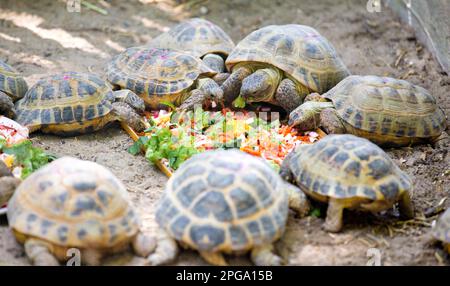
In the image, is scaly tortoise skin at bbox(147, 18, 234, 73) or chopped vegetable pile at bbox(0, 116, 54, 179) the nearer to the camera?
chopped vegetable pile at bbox(0, 116, 54, 179)

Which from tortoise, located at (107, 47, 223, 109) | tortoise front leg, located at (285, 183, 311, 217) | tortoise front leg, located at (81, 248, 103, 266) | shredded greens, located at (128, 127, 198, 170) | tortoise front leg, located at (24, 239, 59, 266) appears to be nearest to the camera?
tortoise front leg, located at (24, 239, 59, 266)

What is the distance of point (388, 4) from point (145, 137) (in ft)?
15.1

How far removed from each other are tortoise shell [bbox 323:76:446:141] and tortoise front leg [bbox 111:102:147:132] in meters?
1.67

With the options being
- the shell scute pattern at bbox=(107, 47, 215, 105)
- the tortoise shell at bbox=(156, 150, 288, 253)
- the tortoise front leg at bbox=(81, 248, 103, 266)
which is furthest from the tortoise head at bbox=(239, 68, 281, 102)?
the tortoise front leg at bbox=(81, 248, 103, 266)

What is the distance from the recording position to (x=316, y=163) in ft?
13.2

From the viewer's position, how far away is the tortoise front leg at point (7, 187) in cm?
389

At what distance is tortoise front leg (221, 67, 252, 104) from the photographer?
Result: 5754 mm

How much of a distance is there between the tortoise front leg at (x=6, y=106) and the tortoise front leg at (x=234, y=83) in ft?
6.11

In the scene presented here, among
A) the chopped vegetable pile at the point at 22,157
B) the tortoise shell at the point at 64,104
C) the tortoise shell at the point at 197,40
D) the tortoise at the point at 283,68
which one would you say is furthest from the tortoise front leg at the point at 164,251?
the tortoise shell at the point at 197,40

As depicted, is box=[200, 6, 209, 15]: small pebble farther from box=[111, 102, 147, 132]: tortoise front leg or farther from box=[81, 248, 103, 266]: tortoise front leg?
box=[81, 248, 103, 266]: tortoise front leg

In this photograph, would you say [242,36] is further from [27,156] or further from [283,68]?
[27,156]

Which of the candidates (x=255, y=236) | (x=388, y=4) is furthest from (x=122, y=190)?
(x=388, y=4)

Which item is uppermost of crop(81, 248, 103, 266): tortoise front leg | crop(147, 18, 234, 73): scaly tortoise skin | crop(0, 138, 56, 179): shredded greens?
crop(147, 18, 234, 73): scaly tortoise skin

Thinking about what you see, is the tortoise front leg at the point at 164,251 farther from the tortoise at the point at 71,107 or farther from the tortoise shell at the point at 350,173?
the tortoise at the point at 71,107
